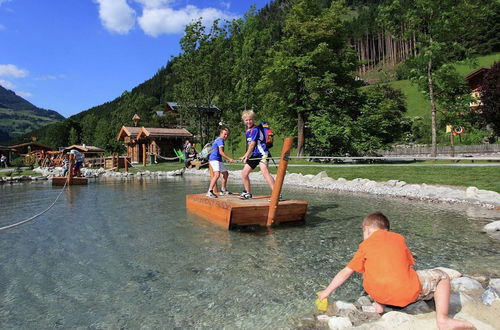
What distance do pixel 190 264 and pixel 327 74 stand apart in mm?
27160

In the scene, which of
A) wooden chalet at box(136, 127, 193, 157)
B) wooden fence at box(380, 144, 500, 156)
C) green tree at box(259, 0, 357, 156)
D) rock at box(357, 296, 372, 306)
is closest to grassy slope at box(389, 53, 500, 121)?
wooden fence at box(380, 144, 500, 156)

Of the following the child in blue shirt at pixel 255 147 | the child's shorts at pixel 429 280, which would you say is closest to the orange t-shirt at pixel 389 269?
the child's shorts at pixel 429 280

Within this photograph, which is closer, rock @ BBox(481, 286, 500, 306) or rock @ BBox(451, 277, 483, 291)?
rock @ BBox(481, 286, 500, 306)

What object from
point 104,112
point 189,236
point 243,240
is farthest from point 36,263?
point 104,112

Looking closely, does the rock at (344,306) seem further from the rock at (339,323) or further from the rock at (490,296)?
the rock at (490,296)

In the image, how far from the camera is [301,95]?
33094 mm

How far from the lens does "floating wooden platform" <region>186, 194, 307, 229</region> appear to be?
8734 mm

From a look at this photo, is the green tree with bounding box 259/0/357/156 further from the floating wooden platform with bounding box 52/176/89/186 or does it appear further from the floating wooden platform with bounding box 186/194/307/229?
the floating wooden platform with bounding box 186/194/307/229

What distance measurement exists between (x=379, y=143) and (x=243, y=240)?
80.6ft

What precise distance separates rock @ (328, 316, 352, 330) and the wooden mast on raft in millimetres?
4832

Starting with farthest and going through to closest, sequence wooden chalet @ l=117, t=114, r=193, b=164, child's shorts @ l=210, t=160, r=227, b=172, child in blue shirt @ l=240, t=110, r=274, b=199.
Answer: wooden chalet @ l=117, t=114, r=193, b=164, child's shorts @ l=210, t=160, r=227, b=172, child in blue shirt @ l=240, t=110, r=274, b=199

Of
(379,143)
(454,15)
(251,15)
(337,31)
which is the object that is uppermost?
(251,15)

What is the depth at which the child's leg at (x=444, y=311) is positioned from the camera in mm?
3361

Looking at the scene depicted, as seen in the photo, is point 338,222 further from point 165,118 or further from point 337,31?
point 165,118
